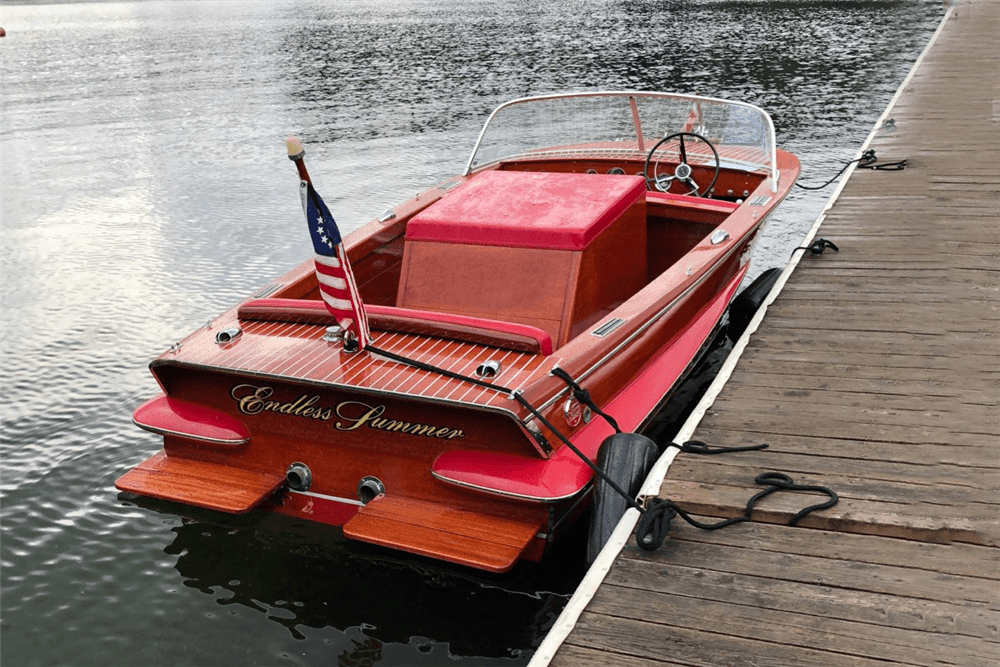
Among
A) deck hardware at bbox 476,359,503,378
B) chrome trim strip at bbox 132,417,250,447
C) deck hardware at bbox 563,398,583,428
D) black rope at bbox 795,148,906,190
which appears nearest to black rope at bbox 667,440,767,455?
deck hardware at bbox 563,398,583,428

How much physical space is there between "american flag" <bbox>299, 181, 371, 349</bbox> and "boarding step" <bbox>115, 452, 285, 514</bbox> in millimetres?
850

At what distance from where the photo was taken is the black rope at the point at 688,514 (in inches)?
131

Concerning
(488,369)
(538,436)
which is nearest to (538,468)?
(538,436)

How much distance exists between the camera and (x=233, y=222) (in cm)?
1073

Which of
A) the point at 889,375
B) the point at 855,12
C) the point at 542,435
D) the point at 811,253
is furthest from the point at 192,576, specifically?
the point at 855,12

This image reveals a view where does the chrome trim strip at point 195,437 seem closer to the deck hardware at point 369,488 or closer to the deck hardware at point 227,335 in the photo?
the deck hardware at point 227,335

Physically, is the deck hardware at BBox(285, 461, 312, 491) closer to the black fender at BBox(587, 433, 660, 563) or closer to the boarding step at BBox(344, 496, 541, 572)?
the boarding step at BBox(344, 496, 541, 572)

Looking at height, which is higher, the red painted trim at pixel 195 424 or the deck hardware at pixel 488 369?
the deck hardware at pixel 488 369

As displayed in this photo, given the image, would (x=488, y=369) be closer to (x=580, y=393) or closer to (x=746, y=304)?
(x=580, y=393)

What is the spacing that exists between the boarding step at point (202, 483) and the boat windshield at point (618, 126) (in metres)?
3.48

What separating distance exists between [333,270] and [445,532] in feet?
4.07

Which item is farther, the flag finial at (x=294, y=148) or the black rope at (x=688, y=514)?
the flag finial at (x=294, y=148)

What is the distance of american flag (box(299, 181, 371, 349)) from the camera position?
3.94m

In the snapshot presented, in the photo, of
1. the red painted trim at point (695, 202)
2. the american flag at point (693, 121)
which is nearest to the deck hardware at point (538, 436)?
the red painted trim at point (695, 202)
